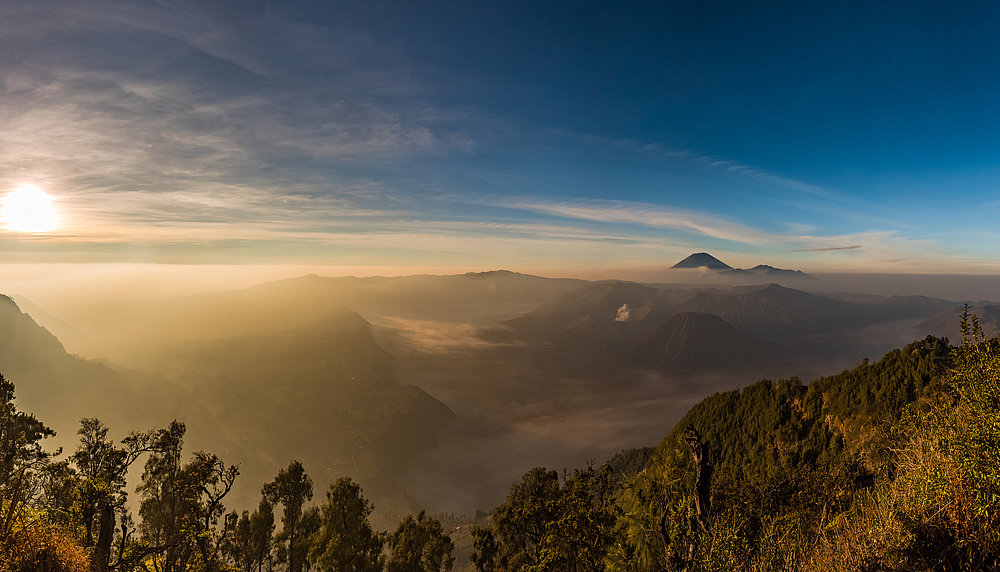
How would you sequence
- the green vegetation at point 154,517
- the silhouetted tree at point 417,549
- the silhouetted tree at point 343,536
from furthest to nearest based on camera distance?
1. the silhouetted tree at point 417,549
2. the silhouetted tree at point 343,536
3. the green vegetation at point 154,517

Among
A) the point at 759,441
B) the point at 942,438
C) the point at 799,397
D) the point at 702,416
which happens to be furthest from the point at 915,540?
the point at 702,416

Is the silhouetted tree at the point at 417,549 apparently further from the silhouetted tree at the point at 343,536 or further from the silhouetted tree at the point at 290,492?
the silhouetted tree at the point at 290,492

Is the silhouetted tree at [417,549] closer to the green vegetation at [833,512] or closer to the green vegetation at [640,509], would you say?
the green vegetation at [640,509]

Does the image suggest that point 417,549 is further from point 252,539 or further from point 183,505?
point 183,505

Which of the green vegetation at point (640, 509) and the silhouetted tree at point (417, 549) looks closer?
the green vegetation at point (640, 509)

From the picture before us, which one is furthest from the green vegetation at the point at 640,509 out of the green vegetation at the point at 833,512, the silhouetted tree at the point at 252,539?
the silhouetted tree at the point at 252,539

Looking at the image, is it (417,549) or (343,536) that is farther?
(417,549)

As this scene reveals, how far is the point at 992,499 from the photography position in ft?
32.7

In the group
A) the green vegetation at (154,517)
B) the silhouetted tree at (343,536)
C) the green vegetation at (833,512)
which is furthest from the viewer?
the silhouetted tree at (343,536)

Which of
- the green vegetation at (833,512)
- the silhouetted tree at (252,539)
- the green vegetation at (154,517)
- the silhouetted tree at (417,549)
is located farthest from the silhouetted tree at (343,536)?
the green vegetation at (833,512)

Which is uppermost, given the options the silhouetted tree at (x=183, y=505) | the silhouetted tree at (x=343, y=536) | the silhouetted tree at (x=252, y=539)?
the silhouetted tree at (x=183, y=505)

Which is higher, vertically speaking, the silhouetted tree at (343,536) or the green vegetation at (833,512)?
the green vegetation at (833,512)

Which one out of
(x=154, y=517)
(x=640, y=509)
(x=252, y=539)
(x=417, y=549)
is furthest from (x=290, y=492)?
(x=640, y=509)

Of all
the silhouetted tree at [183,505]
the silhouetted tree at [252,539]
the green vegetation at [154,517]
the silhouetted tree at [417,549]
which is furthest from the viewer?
the silhouetted tree at [252,539]
